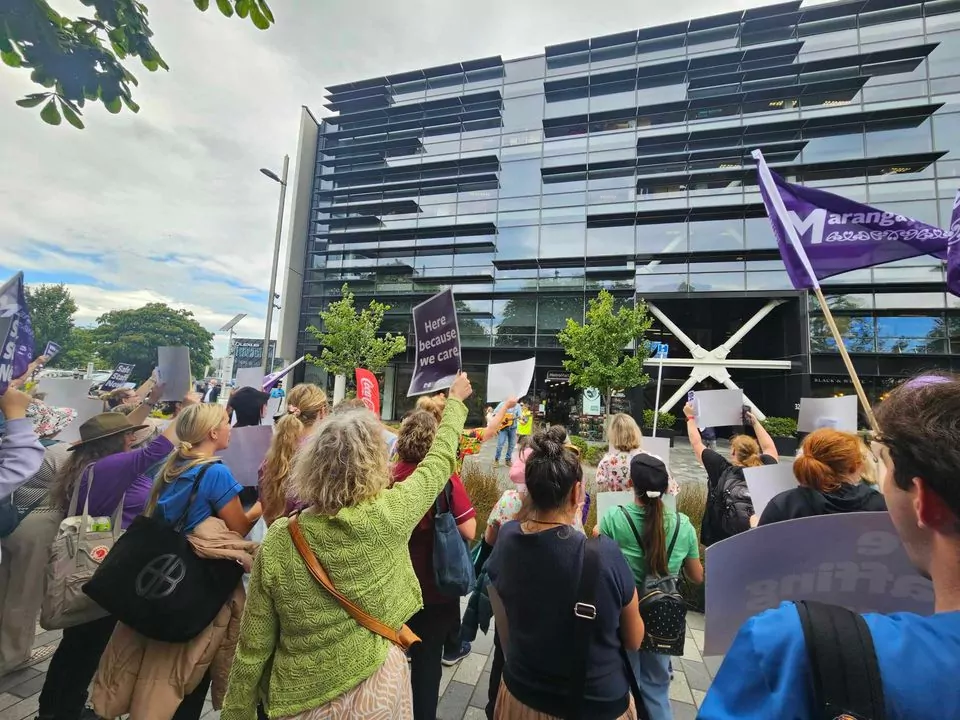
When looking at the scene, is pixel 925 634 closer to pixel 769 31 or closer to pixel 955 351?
pixel 955 351

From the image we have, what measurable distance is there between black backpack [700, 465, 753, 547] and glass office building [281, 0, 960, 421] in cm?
2055

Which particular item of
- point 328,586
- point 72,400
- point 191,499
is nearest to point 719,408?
point 328,586

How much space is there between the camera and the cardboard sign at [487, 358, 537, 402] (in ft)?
12.3

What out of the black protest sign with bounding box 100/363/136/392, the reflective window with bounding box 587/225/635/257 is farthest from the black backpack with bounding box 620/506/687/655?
the reflective window with bounding box 587/225/635/257

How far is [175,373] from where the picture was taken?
4.21 m

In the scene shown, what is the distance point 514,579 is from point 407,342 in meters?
27.1

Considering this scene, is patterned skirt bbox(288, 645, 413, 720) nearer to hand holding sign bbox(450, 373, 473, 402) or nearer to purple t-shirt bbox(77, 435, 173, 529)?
hand holding sign bbox(450, 373, 473, 402)

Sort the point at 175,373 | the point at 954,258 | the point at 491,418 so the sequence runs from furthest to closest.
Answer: the point at 175,373, the point at 491,418, the point at 954,258

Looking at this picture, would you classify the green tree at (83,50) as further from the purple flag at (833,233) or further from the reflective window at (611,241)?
the reflective window at (611,241)

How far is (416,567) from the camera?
103 inches

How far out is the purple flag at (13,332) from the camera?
8.59ft

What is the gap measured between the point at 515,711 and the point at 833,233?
5000mm

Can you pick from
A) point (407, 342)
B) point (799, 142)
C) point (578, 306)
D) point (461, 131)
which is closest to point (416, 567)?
point (578, 306)

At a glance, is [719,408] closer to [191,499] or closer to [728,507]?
[728,507]
